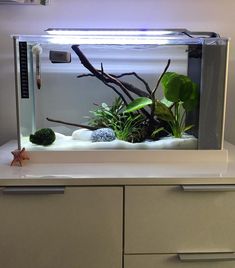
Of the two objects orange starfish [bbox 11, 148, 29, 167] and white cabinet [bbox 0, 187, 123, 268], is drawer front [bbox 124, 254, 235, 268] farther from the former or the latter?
orange starfish [bbox 11, 148, 29, 167]

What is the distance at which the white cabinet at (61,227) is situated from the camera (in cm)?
98

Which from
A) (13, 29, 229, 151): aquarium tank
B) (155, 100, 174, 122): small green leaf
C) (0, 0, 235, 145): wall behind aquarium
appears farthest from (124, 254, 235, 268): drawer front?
(0, 0, 235, 145): wall behind aquarium

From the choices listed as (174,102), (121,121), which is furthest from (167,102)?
(121,121)

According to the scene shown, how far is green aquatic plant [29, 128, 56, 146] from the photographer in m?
1.21

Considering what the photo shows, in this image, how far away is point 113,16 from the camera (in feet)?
4.83

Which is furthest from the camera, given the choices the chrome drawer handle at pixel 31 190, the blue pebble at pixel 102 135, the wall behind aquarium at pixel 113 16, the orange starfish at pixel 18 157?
the wall behind aquarium at pixel 113 16

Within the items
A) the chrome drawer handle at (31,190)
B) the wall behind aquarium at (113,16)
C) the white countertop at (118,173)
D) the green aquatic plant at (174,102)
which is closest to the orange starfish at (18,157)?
the white countertop at (118,173)

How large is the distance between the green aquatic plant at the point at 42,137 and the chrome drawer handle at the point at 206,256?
1.83 ft

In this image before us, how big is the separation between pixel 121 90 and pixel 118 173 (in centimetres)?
39

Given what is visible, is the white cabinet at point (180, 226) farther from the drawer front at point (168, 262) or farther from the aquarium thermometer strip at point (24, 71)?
the aquarium thermometer strip at point (24, 71)

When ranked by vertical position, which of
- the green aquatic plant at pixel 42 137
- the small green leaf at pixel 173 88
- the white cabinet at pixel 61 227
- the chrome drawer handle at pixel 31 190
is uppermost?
the small green leaf at pixel 173 88

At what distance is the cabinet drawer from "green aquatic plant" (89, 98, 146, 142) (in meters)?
0.31

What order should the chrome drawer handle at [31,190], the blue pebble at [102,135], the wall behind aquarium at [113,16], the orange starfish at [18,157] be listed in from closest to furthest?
the chrome drawer handle at [31,190]
the orange starfish at [18,157]
the blue pebble at [102,135]
the wall behind aquarium at [113,16]

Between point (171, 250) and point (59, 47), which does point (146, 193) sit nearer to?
point (171, 250)
